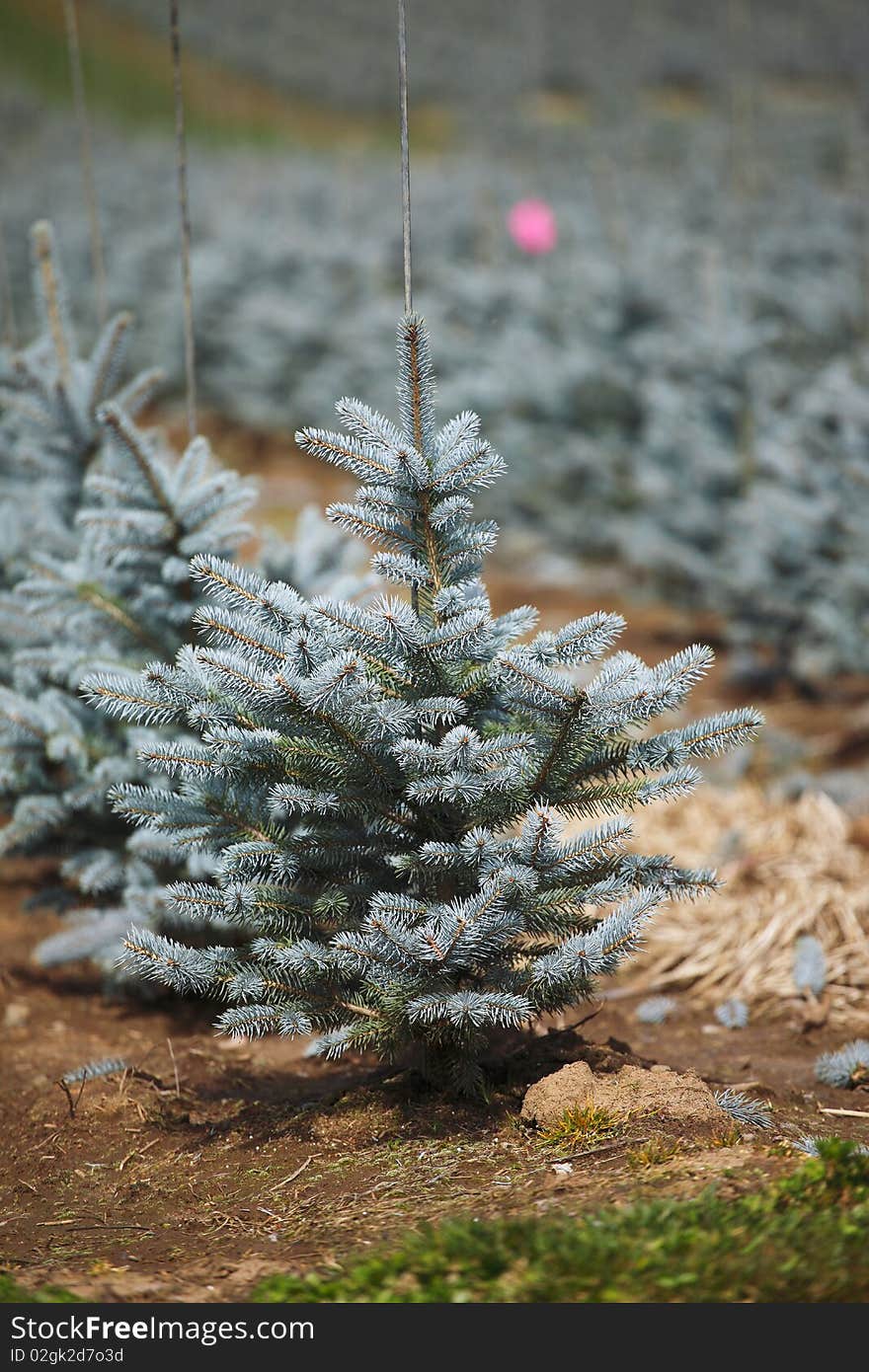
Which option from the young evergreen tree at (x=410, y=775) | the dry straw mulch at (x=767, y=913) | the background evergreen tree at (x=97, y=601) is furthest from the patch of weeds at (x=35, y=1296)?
the dry straw mulch at (x=767, y=913)

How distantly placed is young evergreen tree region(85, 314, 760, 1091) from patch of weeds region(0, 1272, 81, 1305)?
0.60 metres

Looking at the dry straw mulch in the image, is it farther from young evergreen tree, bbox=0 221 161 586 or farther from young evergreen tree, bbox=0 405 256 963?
young evergreen tree, bbox=0 221 161 586

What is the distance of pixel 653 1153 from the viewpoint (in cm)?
251

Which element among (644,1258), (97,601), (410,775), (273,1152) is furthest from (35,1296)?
(97,601)

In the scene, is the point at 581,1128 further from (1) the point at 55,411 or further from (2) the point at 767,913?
(1) the point at 55,411

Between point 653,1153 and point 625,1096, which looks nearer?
point 653,1153

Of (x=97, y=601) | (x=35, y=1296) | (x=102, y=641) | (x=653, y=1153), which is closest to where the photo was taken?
(x=35, y=1296)

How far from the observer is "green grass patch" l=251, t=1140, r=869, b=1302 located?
2.01 m

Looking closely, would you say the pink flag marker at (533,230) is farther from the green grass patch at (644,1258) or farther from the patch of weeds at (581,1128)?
the green grass patch at (644,1258)

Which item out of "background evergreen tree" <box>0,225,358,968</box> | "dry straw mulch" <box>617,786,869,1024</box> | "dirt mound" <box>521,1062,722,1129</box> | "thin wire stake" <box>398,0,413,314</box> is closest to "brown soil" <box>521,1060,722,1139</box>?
"dirt mound" <box>521,1062,722,1129</box>

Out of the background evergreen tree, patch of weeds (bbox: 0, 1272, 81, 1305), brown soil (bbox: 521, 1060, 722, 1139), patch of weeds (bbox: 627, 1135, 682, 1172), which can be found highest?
the background evergreen tree

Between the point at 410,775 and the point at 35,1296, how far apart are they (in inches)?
47.1

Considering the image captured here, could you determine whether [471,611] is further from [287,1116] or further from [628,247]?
[628,247]

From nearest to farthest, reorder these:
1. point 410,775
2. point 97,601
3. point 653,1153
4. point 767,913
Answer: point 653,1153 < point 410,775 < point 97,601 < point 767,913
